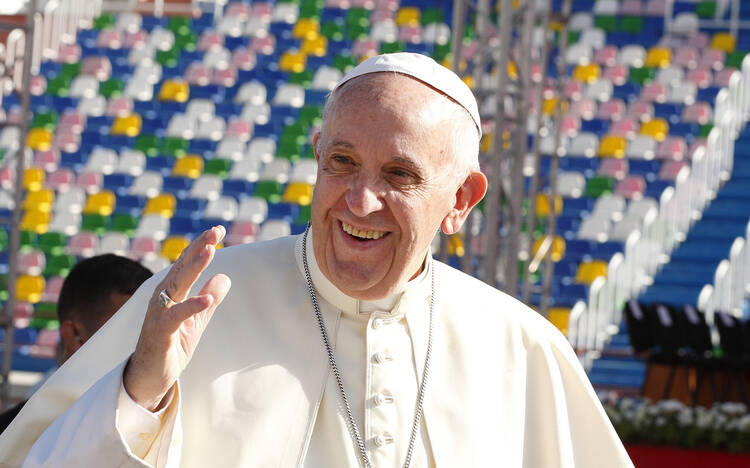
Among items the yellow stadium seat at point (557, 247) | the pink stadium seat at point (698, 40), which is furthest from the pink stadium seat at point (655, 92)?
the yellow stadium seat at point (557, 247)

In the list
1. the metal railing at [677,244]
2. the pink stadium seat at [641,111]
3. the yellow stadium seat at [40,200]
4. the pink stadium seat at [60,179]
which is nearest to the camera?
the metal railing at [677,244]

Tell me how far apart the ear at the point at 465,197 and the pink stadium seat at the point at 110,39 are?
60.5ft

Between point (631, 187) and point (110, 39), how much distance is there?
936 centimetres

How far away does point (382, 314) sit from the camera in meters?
2.59

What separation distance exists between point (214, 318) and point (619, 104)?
16.1 metres

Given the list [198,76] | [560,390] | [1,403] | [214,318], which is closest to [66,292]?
[214,318]

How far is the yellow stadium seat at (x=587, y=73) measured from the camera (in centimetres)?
1864

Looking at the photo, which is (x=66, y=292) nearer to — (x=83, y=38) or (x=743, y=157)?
(x=743, y=157)

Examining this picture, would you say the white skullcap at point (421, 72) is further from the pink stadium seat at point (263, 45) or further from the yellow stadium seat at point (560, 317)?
the pink stadium seat at point (263, 45)

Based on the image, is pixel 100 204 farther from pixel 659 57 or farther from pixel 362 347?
pixel 362 347

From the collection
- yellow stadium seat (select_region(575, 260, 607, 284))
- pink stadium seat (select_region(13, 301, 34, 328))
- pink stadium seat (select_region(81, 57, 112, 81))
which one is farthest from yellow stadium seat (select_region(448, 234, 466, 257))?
pink stadium seat (select_region(81, 57, 112, 81))

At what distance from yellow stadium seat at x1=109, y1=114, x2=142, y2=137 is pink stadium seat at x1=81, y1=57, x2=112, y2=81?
3.97 ft

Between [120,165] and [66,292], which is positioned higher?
[66,292]

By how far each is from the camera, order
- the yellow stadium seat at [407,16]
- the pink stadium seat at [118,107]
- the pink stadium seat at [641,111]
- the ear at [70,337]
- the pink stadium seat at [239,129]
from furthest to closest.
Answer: the yellow stadium seat at [407,16]
the pink stadium seat at [118,107]
the pink stadium seat at [239,129]
the pink stadium seat at [641,111]
the ear at [70,337]
